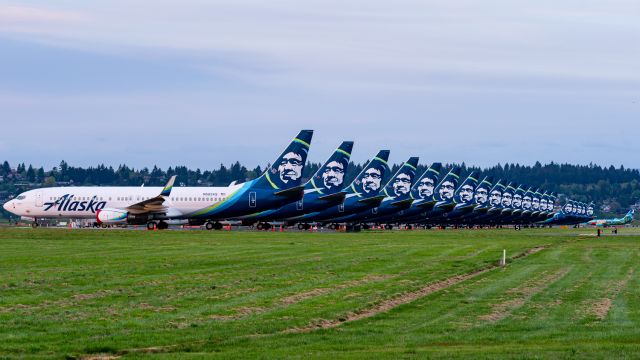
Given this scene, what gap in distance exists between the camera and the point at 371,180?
120 m

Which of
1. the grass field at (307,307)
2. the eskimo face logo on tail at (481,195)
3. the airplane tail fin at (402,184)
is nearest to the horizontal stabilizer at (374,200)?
the airplane tail fin at (402,184)

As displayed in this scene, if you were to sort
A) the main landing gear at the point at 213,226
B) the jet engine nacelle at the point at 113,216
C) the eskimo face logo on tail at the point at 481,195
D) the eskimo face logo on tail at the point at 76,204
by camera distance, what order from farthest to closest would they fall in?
the eskimo face logo on tail at the point at 481,195 → the main landing gear at the point at 213,226 → the eskimo face logo on tail at the point at 76,204 → the jet engine nacelle at the point at 113,216

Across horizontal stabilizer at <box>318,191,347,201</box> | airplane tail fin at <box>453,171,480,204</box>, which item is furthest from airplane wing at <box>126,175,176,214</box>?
airplane tail fin at <box>453,171,480,204</box>

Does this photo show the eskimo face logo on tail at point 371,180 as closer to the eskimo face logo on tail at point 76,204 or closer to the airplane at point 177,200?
the airplane at point 177,200

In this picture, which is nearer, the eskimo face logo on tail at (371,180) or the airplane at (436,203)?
the eskimo face logo on tail at (371,180)

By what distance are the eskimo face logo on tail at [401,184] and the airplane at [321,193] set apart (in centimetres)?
2351

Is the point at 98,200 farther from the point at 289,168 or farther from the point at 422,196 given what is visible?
the point at 422,196

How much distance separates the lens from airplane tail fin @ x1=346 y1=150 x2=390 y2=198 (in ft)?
391

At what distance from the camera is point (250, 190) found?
97938 mm

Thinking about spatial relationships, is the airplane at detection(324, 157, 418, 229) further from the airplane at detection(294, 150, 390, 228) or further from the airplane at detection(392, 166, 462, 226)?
the airplane at detection(392, 166, 462, 226)

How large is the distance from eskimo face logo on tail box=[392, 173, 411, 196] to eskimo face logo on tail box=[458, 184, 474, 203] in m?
47.4

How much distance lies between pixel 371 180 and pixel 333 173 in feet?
47.7

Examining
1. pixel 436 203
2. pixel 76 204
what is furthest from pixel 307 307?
pixel 436 203

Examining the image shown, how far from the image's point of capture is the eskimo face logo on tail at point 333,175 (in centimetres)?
10550
